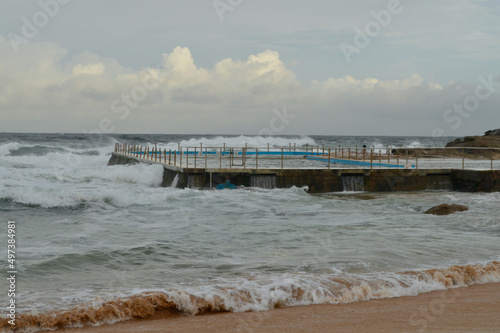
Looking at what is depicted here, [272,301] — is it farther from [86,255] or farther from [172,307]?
[86,255]

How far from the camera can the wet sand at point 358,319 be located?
5191 millimetres

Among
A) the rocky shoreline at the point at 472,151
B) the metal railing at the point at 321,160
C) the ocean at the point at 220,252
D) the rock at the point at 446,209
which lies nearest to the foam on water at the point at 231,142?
the metal railing at the point at 321,160

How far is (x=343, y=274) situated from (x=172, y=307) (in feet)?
8.44

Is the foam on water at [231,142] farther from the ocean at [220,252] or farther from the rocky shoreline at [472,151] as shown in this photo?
the ocean at [220,252]

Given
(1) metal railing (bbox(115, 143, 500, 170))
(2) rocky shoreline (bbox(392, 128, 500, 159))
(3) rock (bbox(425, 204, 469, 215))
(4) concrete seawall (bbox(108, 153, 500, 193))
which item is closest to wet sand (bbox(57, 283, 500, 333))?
(3) rock (bbox(425, 204, 469, 215))

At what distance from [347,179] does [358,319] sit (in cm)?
1579

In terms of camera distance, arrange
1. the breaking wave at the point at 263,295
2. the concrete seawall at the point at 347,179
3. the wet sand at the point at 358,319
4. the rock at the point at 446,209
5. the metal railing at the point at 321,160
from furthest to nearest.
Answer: the metal railing at the point at 321,160 → the concrete seawall at the point at 347,179 → the rock at the point at 446,209 → the breaking wave at the point at 263,295 → the wet sand at the point at 358,319

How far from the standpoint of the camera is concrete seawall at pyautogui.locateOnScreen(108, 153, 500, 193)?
20.0 meters

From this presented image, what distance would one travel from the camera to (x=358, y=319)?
216 inches

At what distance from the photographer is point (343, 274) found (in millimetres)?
7344

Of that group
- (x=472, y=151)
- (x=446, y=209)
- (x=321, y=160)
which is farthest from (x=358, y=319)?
(x=472, y=151)

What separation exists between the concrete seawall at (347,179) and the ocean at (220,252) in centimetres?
263

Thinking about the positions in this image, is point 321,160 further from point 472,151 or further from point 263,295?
point 263,295

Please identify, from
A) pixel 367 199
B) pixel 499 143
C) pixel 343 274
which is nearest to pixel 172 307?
pixel 343 274
